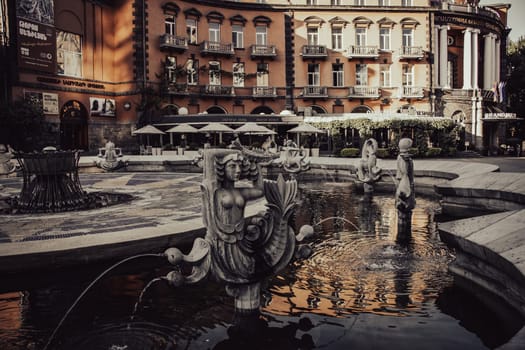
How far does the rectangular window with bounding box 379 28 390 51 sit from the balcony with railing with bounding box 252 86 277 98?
11.5 metres

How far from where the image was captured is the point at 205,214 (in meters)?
4.20

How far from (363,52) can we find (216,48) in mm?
13752

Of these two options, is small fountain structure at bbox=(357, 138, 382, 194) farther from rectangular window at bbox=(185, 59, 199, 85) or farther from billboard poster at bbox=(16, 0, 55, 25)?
rectangular window at bbox=(185, 59, 199, 85)

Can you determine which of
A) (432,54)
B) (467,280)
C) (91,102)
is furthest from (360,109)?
(467,280)

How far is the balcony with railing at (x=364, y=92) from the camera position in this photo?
42.4 meters

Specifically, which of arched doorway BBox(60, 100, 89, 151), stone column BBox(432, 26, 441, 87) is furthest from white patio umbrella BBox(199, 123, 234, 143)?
stone column BBox(432, 26, 441, 87)

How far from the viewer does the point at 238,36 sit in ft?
137

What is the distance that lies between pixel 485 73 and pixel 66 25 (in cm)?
4145

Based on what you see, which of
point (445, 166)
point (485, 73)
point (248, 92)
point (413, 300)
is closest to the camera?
point (413, 300)

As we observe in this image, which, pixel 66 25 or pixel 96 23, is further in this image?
pixel 96 23

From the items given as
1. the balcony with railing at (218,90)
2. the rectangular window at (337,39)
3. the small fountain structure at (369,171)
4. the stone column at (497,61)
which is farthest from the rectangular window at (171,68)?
the stone column at (497,61)

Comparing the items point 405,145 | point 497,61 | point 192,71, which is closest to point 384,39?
point 497,61

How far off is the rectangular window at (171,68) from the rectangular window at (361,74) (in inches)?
679

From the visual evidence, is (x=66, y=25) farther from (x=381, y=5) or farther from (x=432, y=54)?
(x=432, y=54)
